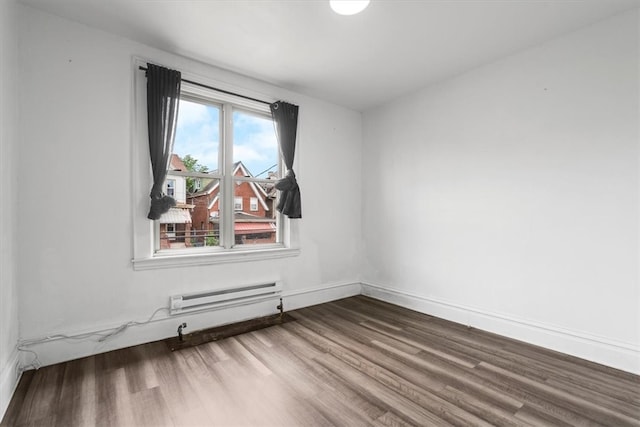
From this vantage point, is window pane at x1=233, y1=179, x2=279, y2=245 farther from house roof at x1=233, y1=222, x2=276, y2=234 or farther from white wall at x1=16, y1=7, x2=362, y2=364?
white wall at x1=16, y1=7, x2=362, y2=364

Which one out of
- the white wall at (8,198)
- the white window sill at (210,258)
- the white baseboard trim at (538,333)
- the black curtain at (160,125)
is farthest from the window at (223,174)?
the white baseboard trim at (538,333)

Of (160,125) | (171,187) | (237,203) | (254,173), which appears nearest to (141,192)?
(171,187)

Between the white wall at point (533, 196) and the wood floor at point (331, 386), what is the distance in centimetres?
43

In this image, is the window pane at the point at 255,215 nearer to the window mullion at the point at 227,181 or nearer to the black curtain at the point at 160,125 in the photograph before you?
the window mullion at the point at 227,181

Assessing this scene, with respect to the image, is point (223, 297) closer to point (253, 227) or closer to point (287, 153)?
point (253, 227)

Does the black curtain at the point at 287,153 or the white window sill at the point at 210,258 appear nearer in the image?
the white window sill at the point at 210,258

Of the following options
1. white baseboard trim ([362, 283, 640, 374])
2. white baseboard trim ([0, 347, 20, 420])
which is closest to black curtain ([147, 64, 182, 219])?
white baseboard trim ([0, 347, 20, 420])

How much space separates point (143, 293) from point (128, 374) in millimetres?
749

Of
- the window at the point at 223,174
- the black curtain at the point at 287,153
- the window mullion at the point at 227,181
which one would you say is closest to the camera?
the window at the point at 223,174

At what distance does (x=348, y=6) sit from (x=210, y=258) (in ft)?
8.61

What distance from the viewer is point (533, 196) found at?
2.86 metres

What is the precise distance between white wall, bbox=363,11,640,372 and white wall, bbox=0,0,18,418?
3.74 m

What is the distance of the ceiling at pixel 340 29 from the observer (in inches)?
92.0

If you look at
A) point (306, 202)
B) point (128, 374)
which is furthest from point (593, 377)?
point (128, 374)
